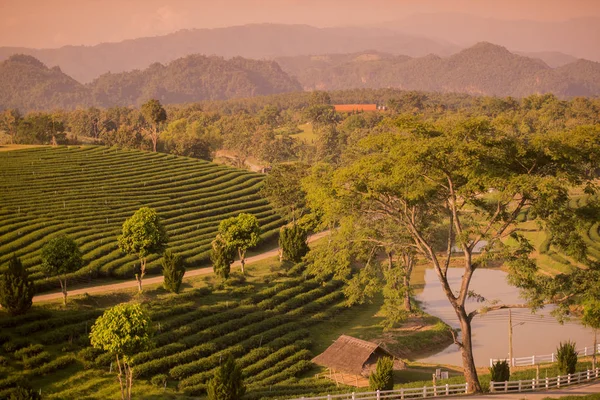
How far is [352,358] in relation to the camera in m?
37.9

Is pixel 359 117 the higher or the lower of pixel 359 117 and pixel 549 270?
the higher

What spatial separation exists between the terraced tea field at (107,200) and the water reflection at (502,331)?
20.5m

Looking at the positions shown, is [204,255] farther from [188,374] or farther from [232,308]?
[188,374]

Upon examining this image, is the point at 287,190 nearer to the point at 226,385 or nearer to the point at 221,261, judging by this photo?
the point at 221,261

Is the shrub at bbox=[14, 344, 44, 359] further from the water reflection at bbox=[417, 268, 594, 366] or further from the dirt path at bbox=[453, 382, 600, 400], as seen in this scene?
the water reflection at bbox=[417, 268, 594, 366]

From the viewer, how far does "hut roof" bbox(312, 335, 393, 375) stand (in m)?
37.4

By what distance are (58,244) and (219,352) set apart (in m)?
12.9

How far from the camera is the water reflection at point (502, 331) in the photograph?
153 ft

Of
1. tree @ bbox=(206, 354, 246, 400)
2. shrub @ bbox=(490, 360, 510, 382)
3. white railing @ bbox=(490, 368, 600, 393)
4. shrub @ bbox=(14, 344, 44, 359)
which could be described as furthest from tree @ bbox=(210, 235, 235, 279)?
white railing @ bbox=(490, 368, 600, 393)

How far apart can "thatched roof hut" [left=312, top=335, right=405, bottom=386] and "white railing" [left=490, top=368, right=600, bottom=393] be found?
9178mm

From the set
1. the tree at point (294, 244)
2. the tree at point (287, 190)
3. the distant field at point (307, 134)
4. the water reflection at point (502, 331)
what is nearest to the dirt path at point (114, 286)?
the tree at point (294, 244)

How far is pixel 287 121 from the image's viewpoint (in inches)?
7008

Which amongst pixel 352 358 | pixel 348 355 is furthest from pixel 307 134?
pixel 352 358

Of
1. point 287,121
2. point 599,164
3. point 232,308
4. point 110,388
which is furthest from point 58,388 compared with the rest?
point 287,121
